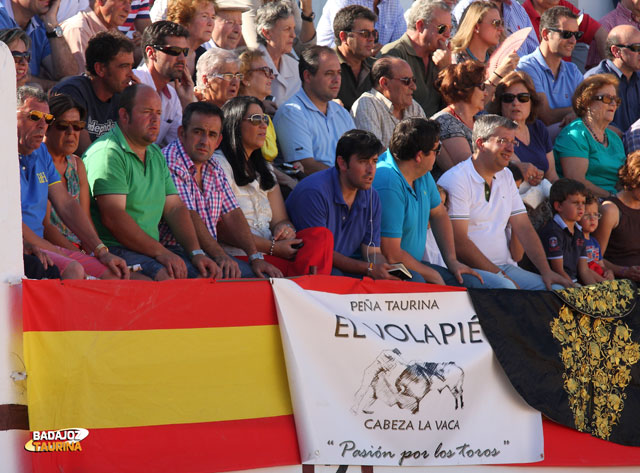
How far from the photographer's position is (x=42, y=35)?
25.4 feet

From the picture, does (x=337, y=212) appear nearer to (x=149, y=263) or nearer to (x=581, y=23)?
(x=149, y=263)

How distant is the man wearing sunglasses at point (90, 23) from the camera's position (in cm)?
790

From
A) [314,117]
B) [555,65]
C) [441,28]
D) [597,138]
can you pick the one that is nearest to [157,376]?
[314,117]

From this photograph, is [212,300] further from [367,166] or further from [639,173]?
[639,173]

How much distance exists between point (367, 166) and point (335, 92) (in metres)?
1.60

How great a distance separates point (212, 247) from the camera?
20.6ft

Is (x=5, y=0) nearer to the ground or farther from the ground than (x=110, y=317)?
farther from the ground

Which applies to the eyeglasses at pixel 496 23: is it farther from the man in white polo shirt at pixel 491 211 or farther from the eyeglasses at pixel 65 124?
the eyeglasses at pixel 65 124

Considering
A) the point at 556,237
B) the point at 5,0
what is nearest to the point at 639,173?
the point at 556,237

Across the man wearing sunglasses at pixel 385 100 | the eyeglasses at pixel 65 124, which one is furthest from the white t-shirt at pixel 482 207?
the eyeglasses at pixel 65 124

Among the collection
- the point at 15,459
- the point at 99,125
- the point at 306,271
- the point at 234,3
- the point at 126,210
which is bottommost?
the point at 15,459

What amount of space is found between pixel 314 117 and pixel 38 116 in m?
2.79

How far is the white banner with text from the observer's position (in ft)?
17.3

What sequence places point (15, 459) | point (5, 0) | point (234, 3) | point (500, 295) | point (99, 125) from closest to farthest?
point (15, 459)
point (500, 295)
point (99, 125)
point (5, 0)
point (234, 3)
